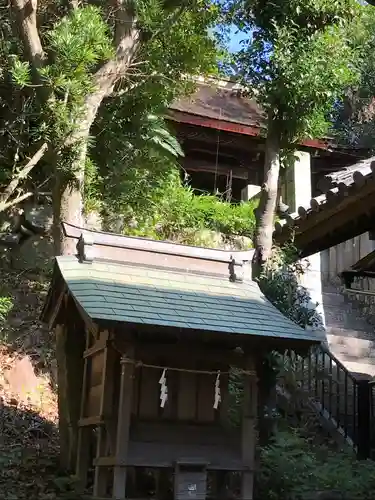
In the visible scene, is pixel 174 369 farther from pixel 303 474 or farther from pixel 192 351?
pixel 303 474

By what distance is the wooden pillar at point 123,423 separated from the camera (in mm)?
5492

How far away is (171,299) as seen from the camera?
6184 mm

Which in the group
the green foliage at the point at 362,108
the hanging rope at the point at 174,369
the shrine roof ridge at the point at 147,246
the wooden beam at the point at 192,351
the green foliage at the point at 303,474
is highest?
the green foliage at the point at 362,108

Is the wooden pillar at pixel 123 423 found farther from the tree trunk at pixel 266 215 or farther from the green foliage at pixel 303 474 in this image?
the tree trunk at pixel 266 215

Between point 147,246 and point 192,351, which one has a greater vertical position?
point 147,246

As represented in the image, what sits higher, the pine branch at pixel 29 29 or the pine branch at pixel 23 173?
the pine branch at pixel 29 29

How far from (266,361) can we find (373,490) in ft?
6.73

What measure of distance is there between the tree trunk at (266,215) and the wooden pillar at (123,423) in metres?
4.59

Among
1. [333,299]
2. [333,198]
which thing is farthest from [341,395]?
[333,299]

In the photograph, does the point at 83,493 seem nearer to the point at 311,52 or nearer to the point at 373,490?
the point at 373,490

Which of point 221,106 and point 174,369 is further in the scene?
point 221,106

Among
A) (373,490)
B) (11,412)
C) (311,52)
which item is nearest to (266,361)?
(373,490)

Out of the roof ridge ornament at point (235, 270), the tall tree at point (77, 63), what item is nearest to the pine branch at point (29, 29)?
the tall tree at point (77, 63)

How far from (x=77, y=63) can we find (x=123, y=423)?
4543 mm
